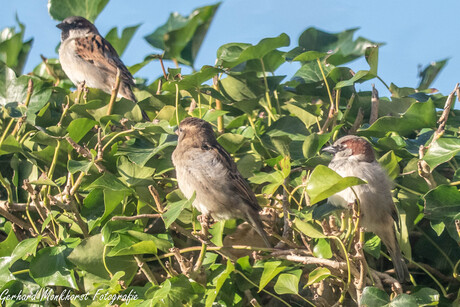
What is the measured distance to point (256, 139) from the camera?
2549 mm

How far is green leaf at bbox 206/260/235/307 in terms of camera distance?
79.6 inches

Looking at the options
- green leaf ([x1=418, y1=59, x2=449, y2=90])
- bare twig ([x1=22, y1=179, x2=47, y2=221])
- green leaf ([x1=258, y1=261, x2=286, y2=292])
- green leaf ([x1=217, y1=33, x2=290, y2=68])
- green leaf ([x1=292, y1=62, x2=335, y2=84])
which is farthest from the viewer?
green leaf ([x1=418, y1=59, x2=449, y2=90])

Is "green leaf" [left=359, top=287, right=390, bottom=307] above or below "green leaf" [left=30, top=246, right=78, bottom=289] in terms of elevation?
above

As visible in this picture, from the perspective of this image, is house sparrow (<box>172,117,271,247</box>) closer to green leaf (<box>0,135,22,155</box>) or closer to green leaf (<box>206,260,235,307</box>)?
green leaf (<box>206,260,235,307</box>)

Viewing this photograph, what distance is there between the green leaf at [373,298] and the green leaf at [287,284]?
21 centimetres

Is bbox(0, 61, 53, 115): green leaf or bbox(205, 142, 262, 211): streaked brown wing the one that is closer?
bbox(205, 142, 262, 211): streaked brown wing

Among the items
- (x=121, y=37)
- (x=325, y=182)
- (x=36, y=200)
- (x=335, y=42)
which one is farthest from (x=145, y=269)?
(x=121, y=37)

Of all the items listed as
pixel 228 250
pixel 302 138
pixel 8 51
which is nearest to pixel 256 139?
pixel 302 138

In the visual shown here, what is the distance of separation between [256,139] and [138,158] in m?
0.47

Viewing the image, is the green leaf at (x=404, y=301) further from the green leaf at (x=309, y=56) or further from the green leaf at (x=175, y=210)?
the green leaf at (x=309, y=56)

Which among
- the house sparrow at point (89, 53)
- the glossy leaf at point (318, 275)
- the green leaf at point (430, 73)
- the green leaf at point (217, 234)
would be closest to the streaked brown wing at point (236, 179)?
the green leaf at point (217, 234)

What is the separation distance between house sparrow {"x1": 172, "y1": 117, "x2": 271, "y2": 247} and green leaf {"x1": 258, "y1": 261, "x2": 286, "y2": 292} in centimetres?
36

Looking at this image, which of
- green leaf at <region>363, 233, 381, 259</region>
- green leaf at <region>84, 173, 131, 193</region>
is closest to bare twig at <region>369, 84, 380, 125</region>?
green leaf at <region>363, 233, 381, 259</region>

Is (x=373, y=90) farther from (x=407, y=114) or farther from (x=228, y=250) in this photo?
(x=228, y=250)
